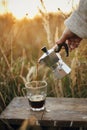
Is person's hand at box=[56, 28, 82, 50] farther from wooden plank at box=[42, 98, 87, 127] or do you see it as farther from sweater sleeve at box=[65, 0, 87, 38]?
wooden plank at box=[42, 98, 87, 127]

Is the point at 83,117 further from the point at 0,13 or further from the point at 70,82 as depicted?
the point at 0,13

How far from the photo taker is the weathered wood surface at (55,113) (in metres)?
1.83

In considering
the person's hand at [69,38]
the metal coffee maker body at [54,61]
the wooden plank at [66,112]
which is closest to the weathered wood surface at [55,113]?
the wooden plank at [66,112]

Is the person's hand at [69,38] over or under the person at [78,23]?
under

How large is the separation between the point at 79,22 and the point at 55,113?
48 centimetres

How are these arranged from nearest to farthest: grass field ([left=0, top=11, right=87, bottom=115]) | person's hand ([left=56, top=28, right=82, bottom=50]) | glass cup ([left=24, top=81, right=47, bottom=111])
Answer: person's hand ([left=56, top=28, right=82, bottom=50]) → glass cup ([left=24, top=81, right=47, bottom=111]) → grass field ([left=0, top=11, right=87, bottom=115])

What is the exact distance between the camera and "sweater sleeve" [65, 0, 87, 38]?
1.68 meters

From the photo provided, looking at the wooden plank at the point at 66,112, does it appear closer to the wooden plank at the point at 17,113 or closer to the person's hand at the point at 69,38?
the wooden plank at the point at 17,113

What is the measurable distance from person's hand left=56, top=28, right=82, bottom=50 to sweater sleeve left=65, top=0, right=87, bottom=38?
44 millimetres

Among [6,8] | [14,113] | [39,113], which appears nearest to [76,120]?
[39,113]

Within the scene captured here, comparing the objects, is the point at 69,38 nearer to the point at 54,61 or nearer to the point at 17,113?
the point at 54,61

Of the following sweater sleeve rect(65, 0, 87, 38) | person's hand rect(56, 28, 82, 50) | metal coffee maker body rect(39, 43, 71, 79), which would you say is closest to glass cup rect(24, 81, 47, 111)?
metal coffee maker body rect(39, 43, 71, 79)

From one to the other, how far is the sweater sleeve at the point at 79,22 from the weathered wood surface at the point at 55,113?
0.40 metres

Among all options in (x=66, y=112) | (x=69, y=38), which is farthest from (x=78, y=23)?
(x=66, y=112)
